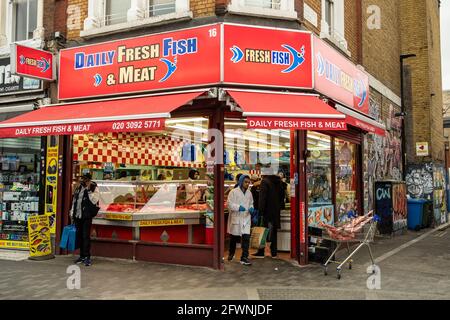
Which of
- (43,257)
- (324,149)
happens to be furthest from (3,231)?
(324,149)

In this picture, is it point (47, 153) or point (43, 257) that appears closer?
point (43, 257)

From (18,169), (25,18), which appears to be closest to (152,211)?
(18,169)

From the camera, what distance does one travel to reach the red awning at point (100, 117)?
7.34 meters

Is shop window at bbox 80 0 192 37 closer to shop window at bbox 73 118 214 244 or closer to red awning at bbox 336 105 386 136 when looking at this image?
shop window at bbox 73 118 214 244

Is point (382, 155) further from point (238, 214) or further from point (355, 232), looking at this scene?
point (238, 214)

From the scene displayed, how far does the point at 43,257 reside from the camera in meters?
9.12

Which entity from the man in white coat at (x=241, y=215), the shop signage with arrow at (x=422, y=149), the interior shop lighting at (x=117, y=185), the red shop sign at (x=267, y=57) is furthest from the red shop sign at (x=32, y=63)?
the shop signage with arrow at (x=422, y=149)

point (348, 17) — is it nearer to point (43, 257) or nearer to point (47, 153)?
point (47, 153)

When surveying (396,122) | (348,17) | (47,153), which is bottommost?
(47,153)

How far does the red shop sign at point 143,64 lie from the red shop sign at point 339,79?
2191mm

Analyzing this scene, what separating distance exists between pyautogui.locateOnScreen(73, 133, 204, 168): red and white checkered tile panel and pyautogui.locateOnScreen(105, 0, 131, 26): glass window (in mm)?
2620

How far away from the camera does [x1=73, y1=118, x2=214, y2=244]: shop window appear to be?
8961 millimetres

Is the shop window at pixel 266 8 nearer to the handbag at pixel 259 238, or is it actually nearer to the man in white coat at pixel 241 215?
the man in white coat at pixel 241 215

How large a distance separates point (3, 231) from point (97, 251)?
2.88m
